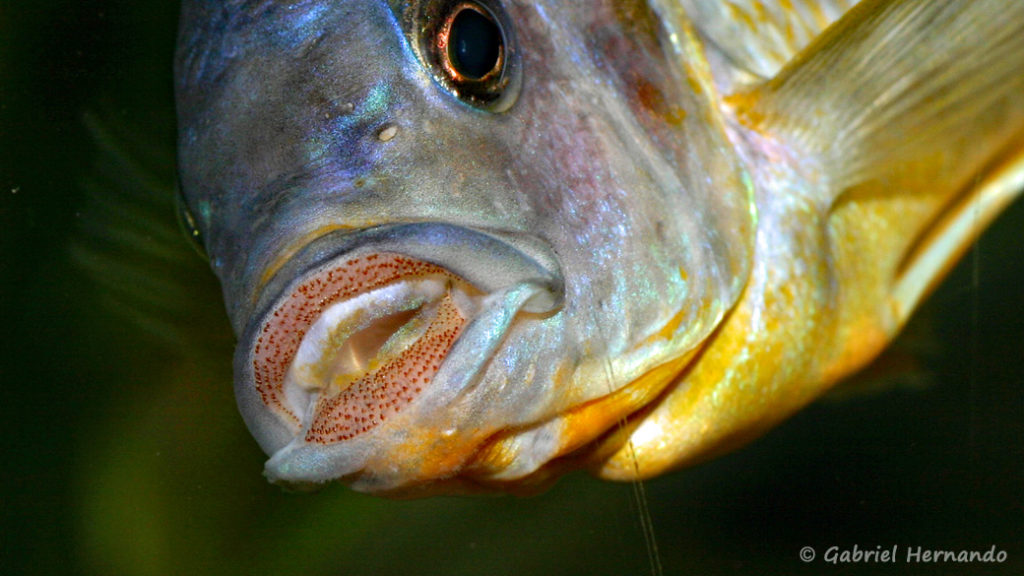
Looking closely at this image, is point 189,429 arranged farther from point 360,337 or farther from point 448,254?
point 448,254

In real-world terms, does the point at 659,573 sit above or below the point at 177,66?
below

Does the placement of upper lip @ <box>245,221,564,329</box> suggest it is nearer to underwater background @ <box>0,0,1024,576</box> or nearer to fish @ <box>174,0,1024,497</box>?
fish @ <box>174,0,1024,497</box>

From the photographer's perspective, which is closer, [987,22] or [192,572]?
[987,22]

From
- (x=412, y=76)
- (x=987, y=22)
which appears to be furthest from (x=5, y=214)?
(x=987, y=22)

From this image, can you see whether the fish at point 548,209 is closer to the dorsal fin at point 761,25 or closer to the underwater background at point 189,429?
the dorsal fin at point 761,25

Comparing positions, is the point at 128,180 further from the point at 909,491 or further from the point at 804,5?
the point at 909,491

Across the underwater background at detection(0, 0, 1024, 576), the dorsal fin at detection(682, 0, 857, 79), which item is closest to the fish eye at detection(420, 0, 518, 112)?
the dorsal fin at detection(682, 0, 857, 79)

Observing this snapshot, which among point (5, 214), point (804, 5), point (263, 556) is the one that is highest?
point (5, 214)
